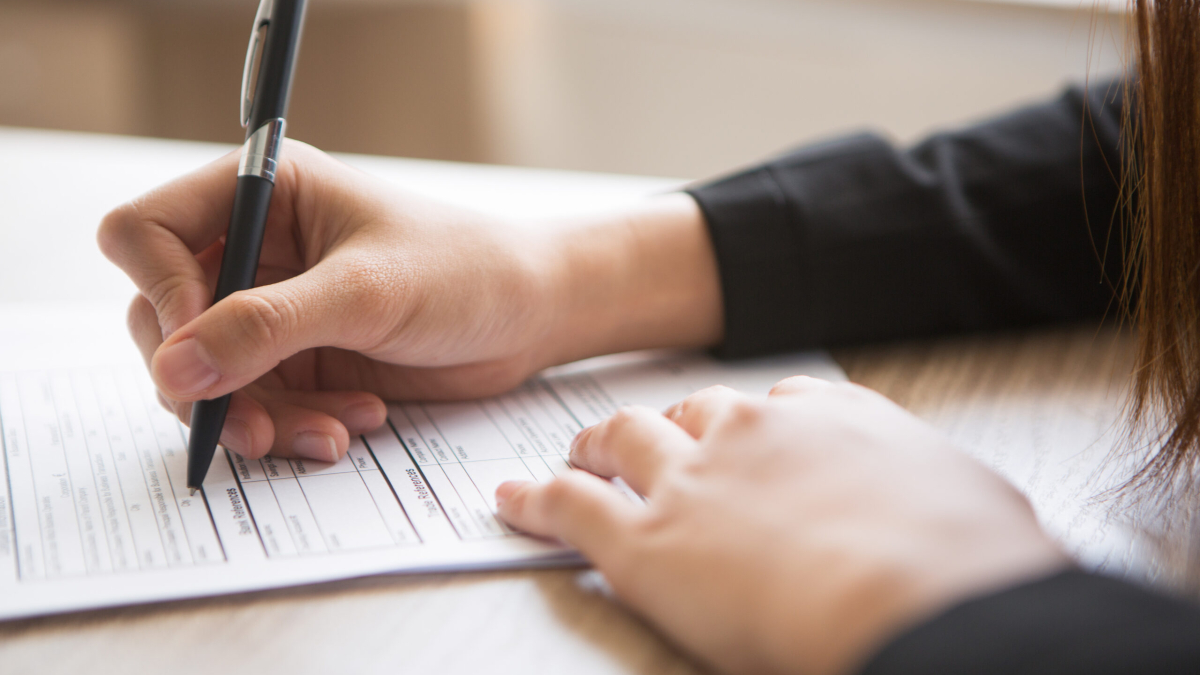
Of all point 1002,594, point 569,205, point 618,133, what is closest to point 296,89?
point 618,133

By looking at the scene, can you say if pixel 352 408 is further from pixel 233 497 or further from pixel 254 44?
pixel 254 44

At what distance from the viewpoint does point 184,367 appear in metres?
0.40

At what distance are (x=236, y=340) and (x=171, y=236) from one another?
107mm

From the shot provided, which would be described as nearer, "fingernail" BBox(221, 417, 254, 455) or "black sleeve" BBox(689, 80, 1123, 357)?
"fingernail" BBox(221, 417, 254, 455)

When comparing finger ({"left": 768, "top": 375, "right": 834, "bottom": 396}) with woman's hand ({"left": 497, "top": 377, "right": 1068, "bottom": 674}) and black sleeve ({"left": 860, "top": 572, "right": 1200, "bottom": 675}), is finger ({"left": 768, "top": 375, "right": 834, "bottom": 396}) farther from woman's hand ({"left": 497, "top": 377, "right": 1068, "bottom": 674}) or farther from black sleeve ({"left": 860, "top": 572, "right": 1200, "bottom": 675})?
black sleeve ({"left": 860, "top": 572, "right": 1200, "bottom": 675})

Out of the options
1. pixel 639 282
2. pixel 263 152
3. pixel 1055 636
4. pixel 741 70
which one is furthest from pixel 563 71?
pixel 1055 636

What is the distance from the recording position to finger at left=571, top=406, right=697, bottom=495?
0.38 m

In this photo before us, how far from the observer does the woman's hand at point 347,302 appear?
0.42 m

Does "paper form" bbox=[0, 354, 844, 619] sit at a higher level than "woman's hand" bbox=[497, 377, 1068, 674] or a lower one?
lower

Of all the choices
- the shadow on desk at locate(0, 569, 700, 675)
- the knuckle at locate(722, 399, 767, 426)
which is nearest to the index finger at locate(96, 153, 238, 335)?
the shadow on desk at locate(0, 569, 700, 675)

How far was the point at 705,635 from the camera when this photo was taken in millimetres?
310

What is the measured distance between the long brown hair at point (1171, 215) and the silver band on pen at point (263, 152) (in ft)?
1.33

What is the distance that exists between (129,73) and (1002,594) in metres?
1.82

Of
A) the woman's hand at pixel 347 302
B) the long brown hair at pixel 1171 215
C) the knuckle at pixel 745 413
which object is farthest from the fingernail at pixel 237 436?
the long brown hair at pixel 1171 215
